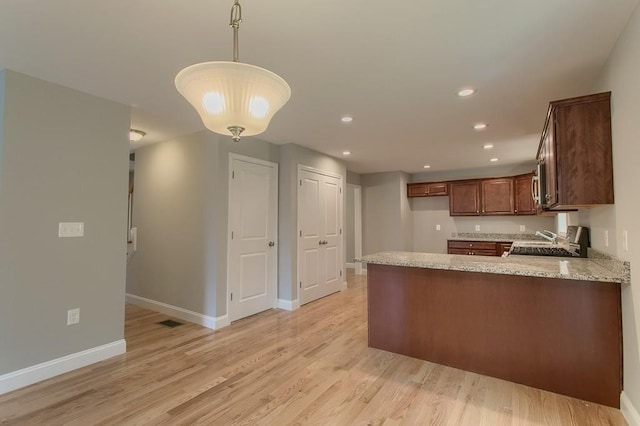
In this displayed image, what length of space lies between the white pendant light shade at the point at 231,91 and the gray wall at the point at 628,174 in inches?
76.5

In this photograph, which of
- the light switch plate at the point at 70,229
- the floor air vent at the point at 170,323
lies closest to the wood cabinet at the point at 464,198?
the floor air vent at the point at 170,323

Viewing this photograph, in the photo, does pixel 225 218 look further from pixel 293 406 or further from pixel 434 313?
pixel 434 313

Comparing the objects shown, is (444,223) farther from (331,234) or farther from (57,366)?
(57,366)

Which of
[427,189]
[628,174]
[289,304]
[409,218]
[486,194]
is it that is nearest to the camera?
[628,174]

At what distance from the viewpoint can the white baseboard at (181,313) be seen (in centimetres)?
362

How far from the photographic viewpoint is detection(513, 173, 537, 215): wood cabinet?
→ 219 inches

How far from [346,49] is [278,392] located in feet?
7.97

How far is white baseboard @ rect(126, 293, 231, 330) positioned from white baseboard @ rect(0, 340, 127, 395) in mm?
855

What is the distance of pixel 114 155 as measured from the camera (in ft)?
9.48

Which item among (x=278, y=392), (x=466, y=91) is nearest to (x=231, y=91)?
(x=278, y=392)

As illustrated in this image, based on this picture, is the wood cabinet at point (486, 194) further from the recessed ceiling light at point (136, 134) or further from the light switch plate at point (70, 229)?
the light switch plate at point (70, 229)

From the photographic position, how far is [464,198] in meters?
6.23

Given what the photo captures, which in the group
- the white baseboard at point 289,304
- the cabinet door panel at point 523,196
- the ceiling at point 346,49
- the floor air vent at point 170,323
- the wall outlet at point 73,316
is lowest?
the floor air vent at point 170,323

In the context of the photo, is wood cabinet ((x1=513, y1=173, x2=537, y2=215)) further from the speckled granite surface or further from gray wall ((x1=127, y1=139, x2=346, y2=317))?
gray wall ((x1=127, y1=139, x2=346, y2=317))
